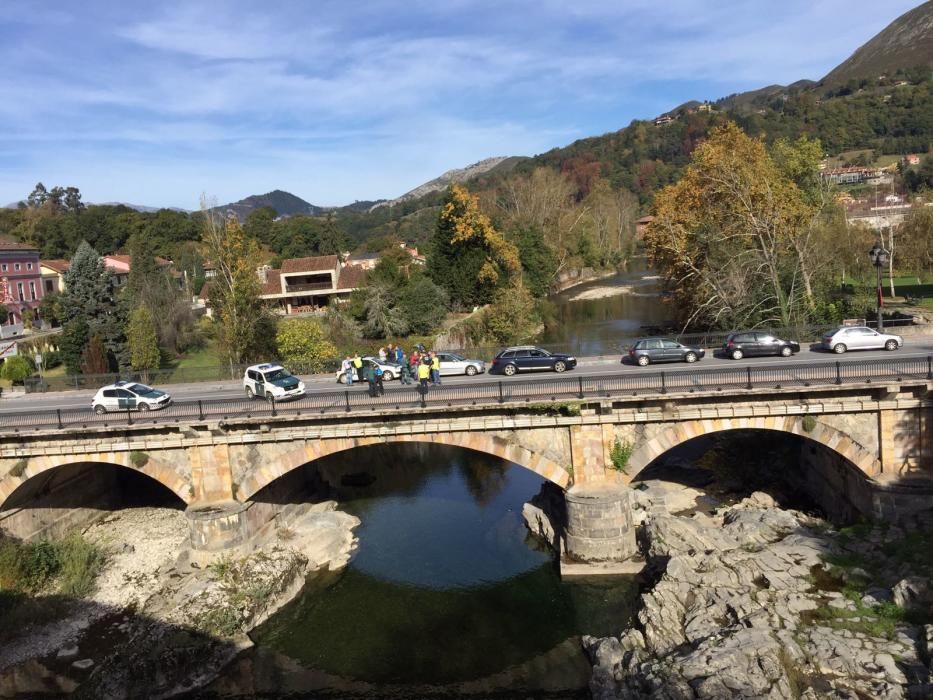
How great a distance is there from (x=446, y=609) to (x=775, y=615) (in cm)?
1048

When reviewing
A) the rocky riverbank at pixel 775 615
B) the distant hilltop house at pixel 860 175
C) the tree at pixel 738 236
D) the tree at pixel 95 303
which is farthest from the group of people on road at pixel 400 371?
the distant hilltop house at pixel 860 175

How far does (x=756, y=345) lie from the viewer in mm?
31000

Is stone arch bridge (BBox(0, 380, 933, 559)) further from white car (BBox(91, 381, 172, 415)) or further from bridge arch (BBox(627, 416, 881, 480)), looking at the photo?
white car (BBox(91, 381, 172, 415))

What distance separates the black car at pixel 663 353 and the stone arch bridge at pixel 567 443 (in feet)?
22.9

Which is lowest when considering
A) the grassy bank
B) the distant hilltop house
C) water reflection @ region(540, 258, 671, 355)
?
the grassy bank

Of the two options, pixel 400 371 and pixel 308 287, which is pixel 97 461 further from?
pixel 308 287

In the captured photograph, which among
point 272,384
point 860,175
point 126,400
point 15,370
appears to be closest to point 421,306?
point 15,370

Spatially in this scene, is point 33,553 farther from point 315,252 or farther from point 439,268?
point 315,252

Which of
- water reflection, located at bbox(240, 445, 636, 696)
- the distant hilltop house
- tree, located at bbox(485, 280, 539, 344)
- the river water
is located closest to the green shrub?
the river water

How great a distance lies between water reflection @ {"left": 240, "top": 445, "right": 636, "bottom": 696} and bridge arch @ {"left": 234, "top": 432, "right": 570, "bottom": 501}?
12.9 feet

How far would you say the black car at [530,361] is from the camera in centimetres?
3180

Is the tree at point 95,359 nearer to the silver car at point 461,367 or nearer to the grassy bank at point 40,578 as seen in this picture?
the grassy bank at point 40,578

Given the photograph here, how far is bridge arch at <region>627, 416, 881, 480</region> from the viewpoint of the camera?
23.1m

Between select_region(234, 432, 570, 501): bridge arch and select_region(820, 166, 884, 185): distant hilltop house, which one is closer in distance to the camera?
select_region(234, 432, 570, 501): bridge arch
